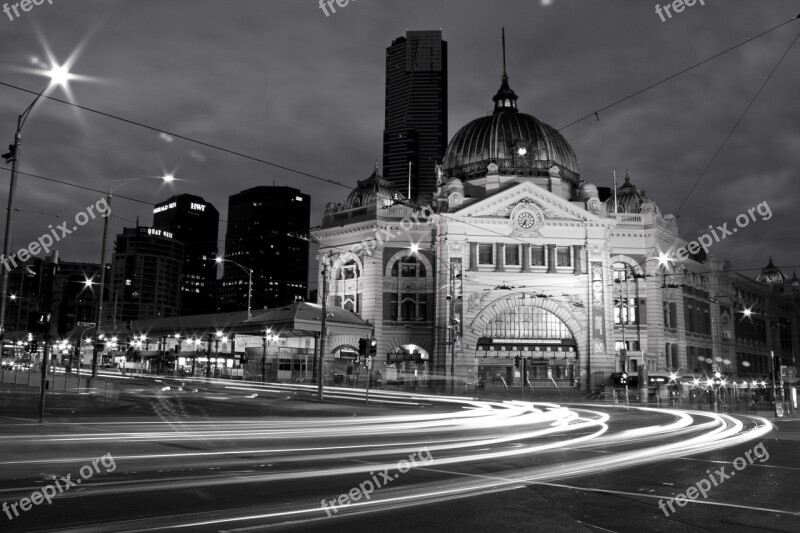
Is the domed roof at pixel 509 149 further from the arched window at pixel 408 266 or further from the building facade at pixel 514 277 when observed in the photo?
the arched window at pixel 408 266

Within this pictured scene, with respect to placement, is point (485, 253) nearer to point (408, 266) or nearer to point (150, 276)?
point (408, 266)

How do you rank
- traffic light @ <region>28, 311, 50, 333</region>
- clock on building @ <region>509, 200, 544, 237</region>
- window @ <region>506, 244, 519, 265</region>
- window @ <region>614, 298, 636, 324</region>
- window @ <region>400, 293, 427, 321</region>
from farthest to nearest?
window @ <region>614, 298, 636, 324</region> < window @ <region>400, 293, 427, 321</region> < window @ <region>506, 244, 519, 265</region> < clock on building @ <region>509, 200, 544, 237</region> < traffic light @ <region>28, 311, 50, 333</region>

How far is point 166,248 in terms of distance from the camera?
182m

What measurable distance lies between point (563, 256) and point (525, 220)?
5.17m

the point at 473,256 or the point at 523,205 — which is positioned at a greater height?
the point at 523,205

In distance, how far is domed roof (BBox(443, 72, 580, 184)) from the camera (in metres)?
76.5

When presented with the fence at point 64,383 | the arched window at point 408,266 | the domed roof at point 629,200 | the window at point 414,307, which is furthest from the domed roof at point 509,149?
the fence at point 64,383

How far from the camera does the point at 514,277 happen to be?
2667 inches

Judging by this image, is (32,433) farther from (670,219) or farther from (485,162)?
(670,219)

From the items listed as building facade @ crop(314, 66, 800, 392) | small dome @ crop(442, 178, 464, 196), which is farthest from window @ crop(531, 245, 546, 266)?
small dome @ crop(442, 178, 464, 196)

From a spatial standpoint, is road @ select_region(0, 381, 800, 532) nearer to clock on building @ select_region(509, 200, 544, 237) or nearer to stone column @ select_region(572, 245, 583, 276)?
stone column @ select_region(572, 245, 583, 276)

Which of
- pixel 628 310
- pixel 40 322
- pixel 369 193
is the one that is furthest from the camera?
pixel 369 193

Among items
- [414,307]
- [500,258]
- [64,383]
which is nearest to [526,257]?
[500,258]

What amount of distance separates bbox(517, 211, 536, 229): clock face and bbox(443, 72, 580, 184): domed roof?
885 cm
